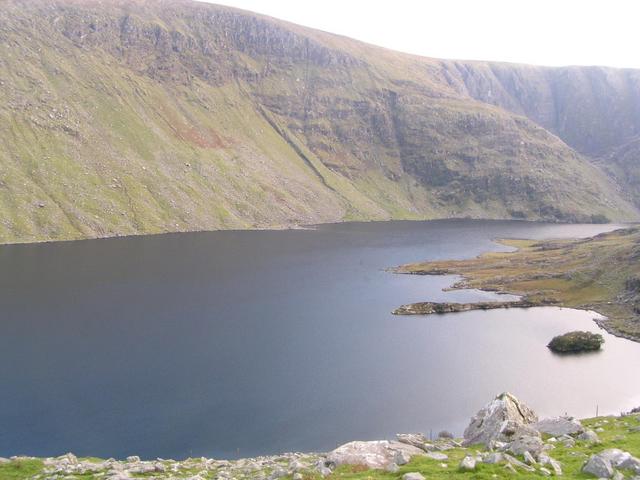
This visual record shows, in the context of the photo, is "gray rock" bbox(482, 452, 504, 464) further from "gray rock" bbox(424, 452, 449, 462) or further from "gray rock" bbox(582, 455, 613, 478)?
"gray rock" bbox(582, 455, 613, 478)

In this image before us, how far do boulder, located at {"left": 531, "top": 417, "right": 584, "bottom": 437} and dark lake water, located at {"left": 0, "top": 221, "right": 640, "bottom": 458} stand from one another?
24916 millimetres

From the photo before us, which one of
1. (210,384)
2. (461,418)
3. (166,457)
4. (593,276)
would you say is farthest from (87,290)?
(593,276)

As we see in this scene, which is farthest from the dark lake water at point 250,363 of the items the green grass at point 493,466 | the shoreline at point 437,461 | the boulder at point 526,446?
the boulder at point 526,446

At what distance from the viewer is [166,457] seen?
1969 inches

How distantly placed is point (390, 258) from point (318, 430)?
403 feet

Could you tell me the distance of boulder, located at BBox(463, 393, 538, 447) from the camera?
3209 centimetres

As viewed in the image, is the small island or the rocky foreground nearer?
the rocky foreground

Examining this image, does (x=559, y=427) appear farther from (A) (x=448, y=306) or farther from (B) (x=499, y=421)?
(A) (x=448, y=306)

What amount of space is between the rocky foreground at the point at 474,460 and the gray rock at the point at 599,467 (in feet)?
0.12

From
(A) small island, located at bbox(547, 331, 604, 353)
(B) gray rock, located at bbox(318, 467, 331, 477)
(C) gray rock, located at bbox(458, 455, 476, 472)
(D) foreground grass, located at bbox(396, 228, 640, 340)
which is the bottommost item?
(A) small island, located at bbox(547, 331, 604, 353)

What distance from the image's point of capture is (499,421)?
33.9 metres

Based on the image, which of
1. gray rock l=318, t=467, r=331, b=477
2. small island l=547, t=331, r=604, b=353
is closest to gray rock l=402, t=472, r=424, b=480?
gray rock l=318, t=467, r=331, b=477

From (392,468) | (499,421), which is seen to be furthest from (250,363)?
(392,468)

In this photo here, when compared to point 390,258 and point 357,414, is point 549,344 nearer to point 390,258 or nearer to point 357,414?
point 357,414
